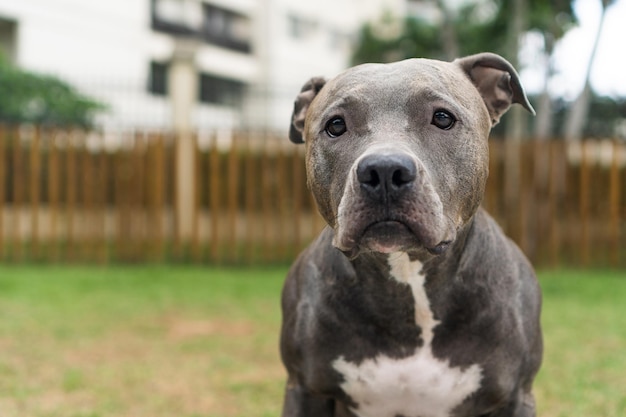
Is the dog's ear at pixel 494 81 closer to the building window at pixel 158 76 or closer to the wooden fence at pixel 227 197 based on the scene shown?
the wooden fence at pixel 227 197

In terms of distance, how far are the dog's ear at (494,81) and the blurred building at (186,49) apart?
27.4ft

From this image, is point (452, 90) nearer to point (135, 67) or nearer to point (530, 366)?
point (530, 366)

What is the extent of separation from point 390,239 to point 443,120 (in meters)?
0.43

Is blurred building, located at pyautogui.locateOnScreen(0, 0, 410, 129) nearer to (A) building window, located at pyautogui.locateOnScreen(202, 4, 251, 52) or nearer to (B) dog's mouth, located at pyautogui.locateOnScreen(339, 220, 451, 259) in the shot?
(A) building window, located at pyautogui.locateOnScreen(202, 4, 251, 52)

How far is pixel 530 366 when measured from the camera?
2.61 metres

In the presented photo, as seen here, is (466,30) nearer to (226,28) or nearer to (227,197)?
(227,197)

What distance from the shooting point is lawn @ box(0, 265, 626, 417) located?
4227 millimetres

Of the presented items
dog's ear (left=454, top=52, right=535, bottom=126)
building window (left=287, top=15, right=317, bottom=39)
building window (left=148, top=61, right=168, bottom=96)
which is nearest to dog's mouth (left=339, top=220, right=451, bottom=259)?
dog's ear (left=454, top=52, right=535, bottom=126)

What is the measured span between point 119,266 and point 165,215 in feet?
3.40

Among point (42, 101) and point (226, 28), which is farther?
point (226, 28)

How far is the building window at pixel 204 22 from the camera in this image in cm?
2791

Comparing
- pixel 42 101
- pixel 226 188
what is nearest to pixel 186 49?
pixel 42 101

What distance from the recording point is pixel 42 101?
44.4 feet

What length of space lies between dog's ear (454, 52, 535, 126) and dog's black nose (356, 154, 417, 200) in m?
0.81
